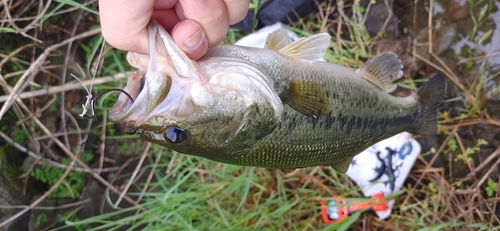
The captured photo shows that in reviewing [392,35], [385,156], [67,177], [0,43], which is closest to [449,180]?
[385,156]

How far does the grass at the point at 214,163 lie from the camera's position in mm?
3105

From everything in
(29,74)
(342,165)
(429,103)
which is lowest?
(29,74)

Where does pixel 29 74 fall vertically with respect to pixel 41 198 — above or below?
above

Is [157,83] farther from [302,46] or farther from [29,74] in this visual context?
[29,74]

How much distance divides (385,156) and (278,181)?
2.96 ft

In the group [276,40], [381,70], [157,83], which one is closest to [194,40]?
[157,83]

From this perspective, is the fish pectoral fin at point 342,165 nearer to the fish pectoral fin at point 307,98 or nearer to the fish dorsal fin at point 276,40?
the fish pectoral fin at point 307,98

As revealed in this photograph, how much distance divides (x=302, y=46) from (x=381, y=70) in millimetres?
649

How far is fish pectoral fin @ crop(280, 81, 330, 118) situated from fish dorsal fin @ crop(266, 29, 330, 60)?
144 millimetres

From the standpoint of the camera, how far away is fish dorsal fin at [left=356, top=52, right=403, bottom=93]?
2297 mm

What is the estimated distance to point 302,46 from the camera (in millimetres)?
1924

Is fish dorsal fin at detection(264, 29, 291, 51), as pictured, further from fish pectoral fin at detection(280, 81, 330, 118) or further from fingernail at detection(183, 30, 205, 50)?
fingernail at detection(183, 30, 205, 50)

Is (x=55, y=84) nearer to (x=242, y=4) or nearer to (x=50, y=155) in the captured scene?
(x=50, y=155)

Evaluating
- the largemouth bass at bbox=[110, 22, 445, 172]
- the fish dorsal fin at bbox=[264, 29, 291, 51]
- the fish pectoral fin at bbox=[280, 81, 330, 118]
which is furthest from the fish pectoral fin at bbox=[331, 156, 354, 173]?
the fish dorsal fin at bbox=[264, 29, 291, 51]
